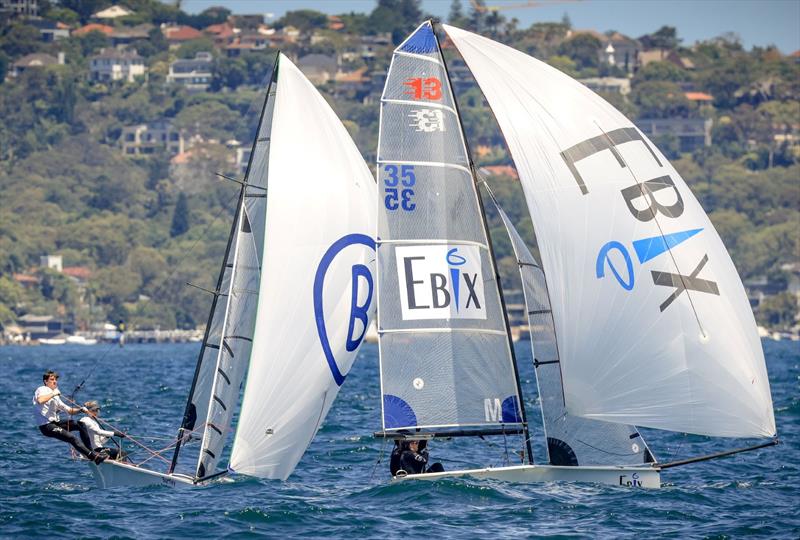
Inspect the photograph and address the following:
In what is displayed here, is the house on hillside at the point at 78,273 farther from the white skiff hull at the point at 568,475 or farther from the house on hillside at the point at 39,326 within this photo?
the white skiff hull at the point at 568,475

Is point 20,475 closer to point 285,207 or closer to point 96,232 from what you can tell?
point 285,207

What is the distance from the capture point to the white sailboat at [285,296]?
18.6 m

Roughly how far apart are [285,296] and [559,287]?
3219 millimetres

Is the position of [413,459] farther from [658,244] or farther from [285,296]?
[658,244]

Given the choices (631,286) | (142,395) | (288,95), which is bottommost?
(142,395)

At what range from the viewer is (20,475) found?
2086cm

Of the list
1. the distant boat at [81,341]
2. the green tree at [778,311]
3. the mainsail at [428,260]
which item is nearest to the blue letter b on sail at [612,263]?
the mainsail at [428,260]

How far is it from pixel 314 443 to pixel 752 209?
159 metres

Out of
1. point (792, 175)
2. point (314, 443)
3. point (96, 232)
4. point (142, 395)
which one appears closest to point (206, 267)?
point (96, 232)

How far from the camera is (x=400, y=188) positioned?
18.6 m

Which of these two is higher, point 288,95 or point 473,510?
point 288,95

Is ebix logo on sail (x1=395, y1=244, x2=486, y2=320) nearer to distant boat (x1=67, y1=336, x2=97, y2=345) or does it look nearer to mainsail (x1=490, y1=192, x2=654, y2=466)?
mainsail (x1=490, y1=192, x2=654, y2=466)

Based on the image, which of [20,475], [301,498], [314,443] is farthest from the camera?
[314,443]

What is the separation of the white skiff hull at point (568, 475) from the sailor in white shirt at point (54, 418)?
12.3ft
